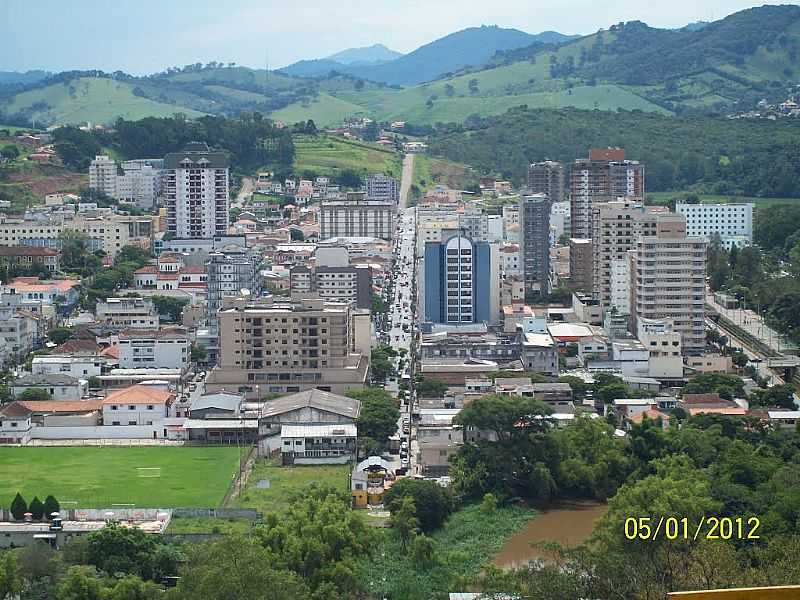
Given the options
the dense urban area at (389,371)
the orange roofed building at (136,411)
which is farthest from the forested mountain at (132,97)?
the orange roofed building at (136,411)

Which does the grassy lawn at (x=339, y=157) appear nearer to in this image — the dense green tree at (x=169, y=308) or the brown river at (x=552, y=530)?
the dense green tree at (x=169, y=308)

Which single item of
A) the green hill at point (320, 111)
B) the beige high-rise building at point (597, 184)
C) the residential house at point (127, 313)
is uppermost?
the green hill at point (320, 111)

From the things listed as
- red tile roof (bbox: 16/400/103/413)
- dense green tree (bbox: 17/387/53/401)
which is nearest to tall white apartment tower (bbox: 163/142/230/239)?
dense green tree (bbox: 17/387/53/401)

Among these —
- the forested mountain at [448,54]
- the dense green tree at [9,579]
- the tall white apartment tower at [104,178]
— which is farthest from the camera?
the forested mountain at [448,54]

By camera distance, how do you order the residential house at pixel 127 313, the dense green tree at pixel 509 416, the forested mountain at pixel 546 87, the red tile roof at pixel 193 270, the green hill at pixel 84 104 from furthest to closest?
the green hill at pixel 84 104 < the forested mountain at pixel 546 87 < the red tile roof at pixel 193 270 < the residential house at pixel 127 313 < the dense green tree at pixel 509 416

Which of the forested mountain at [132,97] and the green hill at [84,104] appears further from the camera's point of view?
the forested mountain at [132,97]

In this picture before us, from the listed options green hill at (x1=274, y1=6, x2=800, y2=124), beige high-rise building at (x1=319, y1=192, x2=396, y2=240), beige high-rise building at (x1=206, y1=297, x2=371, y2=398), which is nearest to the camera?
beige high-rise building at (x1=206, y1=297, x2=371, y2=398)

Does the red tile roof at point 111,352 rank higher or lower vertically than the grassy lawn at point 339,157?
lower

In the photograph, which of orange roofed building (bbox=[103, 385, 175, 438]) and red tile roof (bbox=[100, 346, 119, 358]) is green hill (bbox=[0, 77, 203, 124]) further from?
orange roofed building (bbox=[103, 385, 175, 438])
